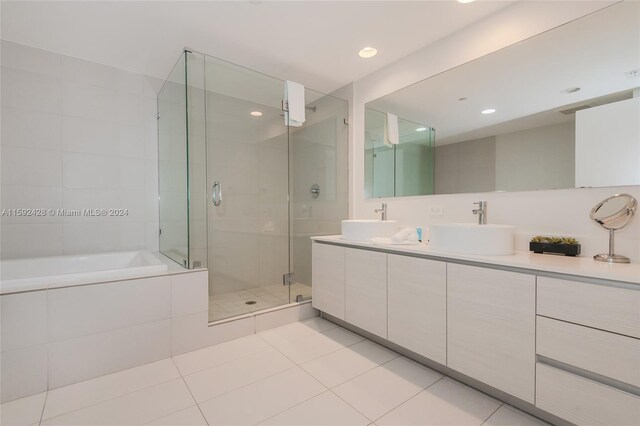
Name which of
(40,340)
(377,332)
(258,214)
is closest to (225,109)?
(258,214)

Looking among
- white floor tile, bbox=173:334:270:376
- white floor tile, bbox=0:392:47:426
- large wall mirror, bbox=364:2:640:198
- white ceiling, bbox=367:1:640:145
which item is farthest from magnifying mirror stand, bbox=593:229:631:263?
white floor tile, bbox=0:392:47:426

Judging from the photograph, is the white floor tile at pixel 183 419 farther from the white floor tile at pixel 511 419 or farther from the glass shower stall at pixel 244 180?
the white floor tile at pixel 511 419

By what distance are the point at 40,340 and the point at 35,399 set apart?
283mm

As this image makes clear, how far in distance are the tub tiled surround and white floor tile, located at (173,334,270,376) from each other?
61mm

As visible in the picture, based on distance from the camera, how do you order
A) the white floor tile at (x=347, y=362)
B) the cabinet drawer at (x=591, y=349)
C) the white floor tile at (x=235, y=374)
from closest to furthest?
the cabinet drawer at (x=591, y=349) → the white floor tile at (x=235, y=374) → the white floor tile at (x=347, y=362)

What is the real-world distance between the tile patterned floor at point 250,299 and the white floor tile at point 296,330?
0.21m

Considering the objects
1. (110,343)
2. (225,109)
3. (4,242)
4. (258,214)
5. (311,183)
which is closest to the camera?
(110,343)

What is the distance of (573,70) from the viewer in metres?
1.48

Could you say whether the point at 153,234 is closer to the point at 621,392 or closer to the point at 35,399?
the point at 35,399

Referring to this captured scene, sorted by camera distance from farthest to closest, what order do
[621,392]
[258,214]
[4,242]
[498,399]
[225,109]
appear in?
[258,214]
[225,109]
[4,242]
[498,399]
[621,392]

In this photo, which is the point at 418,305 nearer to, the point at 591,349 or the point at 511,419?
the point at 511,419

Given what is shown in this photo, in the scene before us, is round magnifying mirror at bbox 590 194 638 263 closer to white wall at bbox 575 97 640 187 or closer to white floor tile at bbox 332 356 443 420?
white wall at bbox 575 97 640 187

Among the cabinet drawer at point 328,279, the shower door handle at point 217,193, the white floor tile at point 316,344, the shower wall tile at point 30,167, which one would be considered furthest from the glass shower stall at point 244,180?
the shower wall tile at point 30,167

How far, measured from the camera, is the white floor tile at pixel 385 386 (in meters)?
1.38
